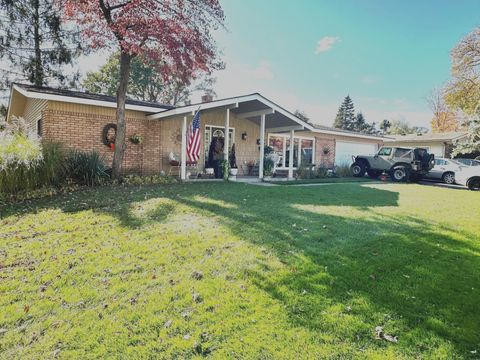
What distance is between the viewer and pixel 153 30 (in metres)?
8.49

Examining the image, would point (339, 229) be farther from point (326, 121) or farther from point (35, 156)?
point (326, 121)

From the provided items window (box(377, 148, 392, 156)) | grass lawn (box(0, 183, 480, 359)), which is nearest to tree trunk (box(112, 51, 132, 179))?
grass lawn (box(0, 183, 480, 359))

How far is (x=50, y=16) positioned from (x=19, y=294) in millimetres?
18547

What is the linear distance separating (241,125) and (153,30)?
21.6ft

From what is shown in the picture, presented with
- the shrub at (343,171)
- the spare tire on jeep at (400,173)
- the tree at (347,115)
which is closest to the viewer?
the spare tire on jeep at (400,173)

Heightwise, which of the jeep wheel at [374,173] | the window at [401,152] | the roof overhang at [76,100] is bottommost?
the jeep wheel at [374,173]

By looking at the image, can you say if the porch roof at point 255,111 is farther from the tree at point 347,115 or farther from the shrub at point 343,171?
the tree at point 347,115

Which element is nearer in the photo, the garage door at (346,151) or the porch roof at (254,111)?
the porch roof at (254,111)

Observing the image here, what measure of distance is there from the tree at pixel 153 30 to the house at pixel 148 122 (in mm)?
1470

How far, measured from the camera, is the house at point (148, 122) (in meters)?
9.80

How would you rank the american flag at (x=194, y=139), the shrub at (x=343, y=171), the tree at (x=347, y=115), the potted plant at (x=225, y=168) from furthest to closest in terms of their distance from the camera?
the tree at (x=347, y=115), the shrub at (x=343, y=171), the potted plant at (x=225, y=168), the american flag at (x=194, y=139)

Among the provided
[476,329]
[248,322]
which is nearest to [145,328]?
[248,322]

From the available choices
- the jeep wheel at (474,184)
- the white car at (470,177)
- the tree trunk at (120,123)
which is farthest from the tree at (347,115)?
the tree trunk at (120,123)

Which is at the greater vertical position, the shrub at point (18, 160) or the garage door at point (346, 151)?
the garage door at point (346, 151)
